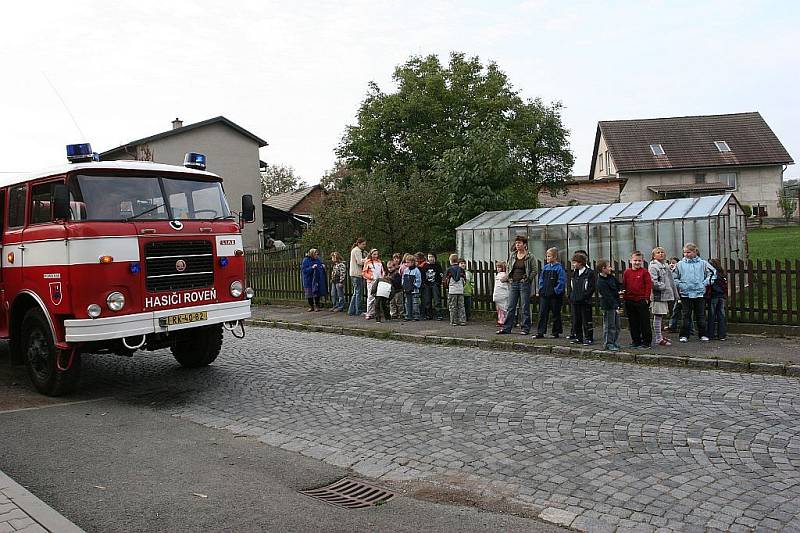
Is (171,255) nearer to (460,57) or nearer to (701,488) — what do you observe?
→ (701,488)

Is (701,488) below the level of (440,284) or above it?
below

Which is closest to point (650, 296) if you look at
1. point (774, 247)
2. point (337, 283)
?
point (337, 283)

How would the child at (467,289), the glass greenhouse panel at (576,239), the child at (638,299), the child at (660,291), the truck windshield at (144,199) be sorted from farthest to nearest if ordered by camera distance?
the glass greenhouse panel at (576,239)
the child at (467,289)
the child at (660,291)
the child at (638,299)
the truck windshield at (144,199)

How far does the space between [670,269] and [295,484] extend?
889cm

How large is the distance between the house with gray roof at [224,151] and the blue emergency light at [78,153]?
36.5 meters

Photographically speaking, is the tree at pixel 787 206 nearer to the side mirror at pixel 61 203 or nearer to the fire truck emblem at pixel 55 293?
the side mirror at pixel 61 203

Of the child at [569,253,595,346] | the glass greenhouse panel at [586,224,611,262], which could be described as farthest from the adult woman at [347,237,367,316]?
the child at [569,253,595,346]

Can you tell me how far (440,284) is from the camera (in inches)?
653

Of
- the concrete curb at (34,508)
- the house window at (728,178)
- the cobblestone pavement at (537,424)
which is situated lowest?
the cobblestone pavement at (537,424)

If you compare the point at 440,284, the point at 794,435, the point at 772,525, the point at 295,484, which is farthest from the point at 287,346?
the point at 772,525

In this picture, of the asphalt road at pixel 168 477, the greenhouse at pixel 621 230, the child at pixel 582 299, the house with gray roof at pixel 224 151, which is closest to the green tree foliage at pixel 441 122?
the house with gray roof at pixel 224 151

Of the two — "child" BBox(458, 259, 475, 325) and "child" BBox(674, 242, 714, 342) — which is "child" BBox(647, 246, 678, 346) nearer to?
"child" BBox(674, 242, 714, 342)

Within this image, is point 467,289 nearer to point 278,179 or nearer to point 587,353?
point 587,353

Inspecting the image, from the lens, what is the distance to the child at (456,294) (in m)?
15.3
